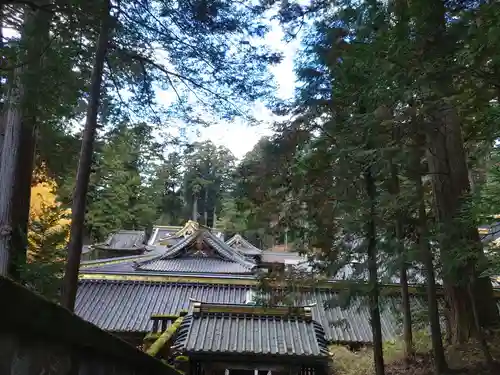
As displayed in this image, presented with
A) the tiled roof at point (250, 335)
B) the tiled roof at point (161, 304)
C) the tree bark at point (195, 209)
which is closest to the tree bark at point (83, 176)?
the tiled roof at point (250, 335)

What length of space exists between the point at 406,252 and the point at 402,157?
106cm

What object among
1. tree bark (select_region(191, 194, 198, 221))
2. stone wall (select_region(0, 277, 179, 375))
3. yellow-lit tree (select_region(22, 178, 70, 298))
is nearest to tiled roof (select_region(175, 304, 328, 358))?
yellow-lit tree (select_region(22, 178, 70, 298))

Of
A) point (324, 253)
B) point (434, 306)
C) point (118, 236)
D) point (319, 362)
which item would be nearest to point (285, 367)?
point (319, 362)

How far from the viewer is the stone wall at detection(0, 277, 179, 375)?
128cm

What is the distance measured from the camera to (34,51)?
435 cm

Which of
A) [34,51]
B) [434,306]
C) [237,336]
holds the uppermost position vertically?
[34,51]

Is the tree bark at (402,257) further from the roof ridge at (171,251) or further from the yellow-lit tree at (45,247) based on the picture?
the roof ridge at (171,251)

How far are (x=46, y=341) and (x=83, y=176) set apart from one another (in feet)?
10.9

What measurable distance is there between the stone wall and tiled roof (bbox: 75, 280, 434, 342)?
Result: 8.95 metres

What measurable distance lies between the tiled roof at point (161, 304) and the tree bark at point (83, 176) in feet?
23.3

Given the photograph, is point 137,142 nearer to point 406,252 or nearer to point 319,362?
point 406,252

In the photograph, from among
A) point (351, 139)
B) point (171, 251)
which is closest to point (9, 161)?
point (351, 139)

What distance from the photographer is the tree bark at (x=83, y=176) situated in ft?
14.3

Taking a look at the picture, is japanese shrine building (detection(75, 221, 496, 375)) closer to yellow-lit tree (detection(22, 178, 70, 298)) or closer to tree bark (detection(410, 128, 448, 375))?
tree bark (detection(410, 128, 448, 375))
